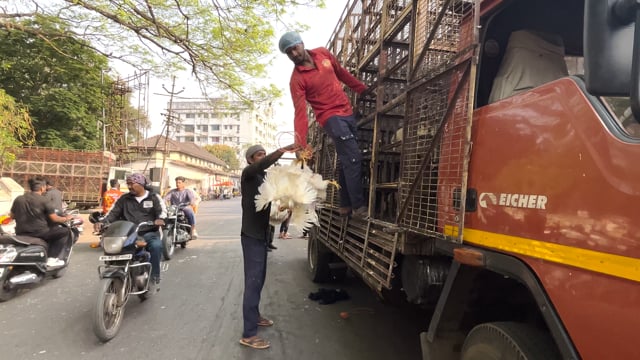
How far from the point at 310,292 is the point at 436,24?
4.10m

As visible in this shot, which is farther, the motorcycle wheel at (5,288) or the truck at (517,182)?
the motorcycle wheel at (5,288)

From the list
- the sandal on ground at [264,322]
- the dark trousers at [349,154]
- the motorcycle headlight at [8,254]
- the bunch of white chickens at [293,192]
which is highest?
the dark trousers at [349,154]

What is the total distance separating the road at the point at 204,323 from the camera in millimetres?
3619

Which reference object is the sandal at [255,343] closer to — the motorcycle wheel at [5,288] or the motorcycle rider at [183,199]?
the motorcycle wheel at [5,288]

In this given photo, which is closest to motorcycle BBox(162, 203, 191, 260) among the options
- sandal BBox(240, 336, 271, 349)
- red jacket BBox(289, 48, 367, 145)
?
sandal BBox(240, 336, 271, 349)

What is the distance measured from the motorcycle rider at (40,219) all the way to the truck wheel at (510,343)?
5.90 metres

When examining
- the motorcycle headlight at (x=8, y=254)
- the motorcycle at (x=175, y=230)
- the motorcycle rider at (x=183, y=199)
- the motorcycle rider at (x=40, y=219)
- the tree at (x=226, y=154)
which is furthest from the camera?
the tree at (x=226, y=154)

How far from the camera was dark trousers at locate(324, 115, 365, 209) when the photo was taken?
376 centimetres

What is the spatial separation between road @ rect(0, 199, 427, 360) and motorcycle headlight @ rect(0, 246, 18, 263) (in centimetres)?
56

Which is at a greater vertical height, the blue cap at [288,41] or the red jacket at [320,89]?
the blue cap at [288,41]

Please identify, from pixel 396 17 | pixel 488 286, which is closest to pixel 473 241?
pixel 488 286

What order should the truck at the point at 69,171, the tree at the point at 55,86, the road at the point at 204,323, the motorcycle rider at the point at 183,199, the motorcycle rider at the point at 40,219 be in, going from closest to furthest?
the road at the point at 204,323, the motorcycle rider at the point at 40,219, the motorcycle rider at the point at 183,199, the truck at the point at 69,171, the tree at the point at 55,86

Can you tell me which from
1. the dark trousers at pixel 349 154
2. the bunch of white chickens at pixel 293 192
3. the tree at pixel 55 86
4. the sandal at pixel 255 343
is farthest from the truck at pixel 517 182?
the tree at pixel 55 86

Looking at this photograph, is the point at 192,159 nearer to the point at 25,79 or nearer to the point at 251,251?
the point at 25,79
